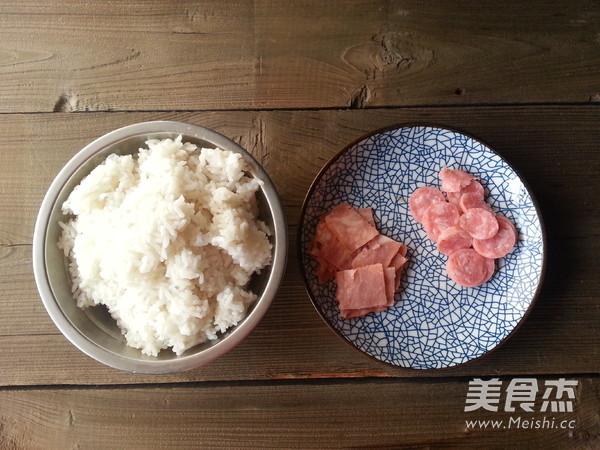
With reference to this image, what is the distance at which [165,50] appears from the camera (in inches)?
63.5

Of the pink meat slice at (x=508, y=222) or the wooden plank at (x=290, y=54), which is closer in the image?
the pink meat slice at (x=508, y=222)

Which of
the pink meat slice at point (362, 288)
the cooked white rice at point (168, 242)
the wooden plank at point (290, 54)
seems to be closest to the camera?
the cooked white rice at point (168, 242)

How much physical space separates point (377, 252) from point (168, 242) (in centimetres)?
62

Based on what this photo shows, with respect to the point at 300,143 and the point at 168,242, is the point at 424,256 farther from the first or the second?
the point at 168,242

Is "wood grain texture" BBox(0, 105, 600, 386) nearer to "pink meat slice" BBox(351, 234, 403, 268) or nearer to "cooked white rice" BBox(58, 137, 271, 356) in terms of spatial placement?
"pink meat slice" BBox(351, 234, 403, 268)

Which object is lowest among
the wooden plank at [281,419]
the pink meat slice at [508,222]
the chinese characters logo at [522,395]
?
the wooden plank at [281,419]

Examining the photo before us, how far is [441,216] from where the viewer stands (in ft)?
4.91

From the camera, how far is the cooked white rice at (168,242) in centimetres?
117

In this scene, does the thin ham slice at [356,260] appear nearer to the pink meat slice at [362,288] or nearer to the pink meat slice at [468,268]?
the pink meat slice at [362,288]

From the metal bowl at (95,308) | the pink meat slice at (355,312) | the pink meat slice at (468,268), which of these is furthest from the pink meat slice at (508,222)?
the metal bowl at (95,308)

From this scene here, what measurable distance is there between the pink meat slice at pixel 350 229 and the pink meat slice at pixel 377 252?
0.02 metres

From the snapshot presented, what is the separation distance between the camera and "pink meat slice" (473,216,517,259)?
148cm

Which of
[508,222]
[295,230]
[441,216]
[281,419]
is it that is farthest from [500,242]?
[281,419]

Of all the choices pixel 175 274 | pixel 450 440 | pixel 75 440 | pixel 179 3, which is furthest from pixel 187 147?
pixel 450 440
